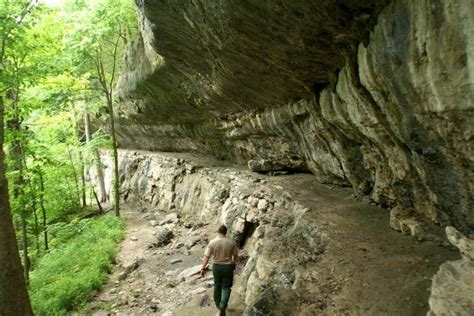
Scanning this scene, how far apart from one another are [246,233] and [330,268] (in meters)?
4.27

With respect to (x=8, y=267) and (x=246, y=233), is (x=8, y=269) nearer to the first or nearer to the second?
(x=8, y=267)

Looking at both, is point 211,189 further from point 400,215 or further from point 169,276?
point 400,215

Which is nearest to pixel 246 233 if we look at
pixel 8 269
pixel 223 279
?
pixel 223 279

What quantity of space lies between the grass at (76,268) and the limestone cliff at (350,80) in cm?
671

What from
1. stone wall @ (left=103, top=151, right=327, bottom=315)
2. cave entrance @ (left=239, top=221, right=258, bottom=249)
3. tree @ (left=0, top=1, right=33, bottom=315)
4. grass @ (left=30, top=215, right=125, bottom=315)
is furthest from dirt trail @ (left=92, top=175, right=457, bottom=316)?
tree @ (left=0, top=1, right=33, bottom=315)

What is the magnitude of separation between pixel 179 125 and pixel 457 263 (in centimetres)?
1590

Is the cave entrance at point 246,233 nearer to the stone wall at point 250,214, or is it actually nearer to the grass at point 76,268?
the stone wall at point 250,214

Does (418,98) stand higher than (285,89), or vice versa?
(285,89)

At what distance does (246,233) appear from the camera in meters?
10.1

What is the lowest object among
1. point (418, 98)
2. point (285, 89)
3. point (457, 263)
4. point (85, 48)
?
point (457, 263)

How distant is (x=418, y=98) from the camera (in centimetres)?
432

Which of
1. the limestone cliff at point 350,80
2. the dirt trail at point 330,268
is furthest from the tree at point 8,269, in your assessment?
the limestone cliff at point 350,80

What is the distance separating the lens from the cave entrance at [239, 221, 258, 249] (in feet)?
32.8

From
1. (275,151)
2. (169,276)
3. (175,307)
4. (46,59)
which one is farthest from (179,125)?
(175,307)
